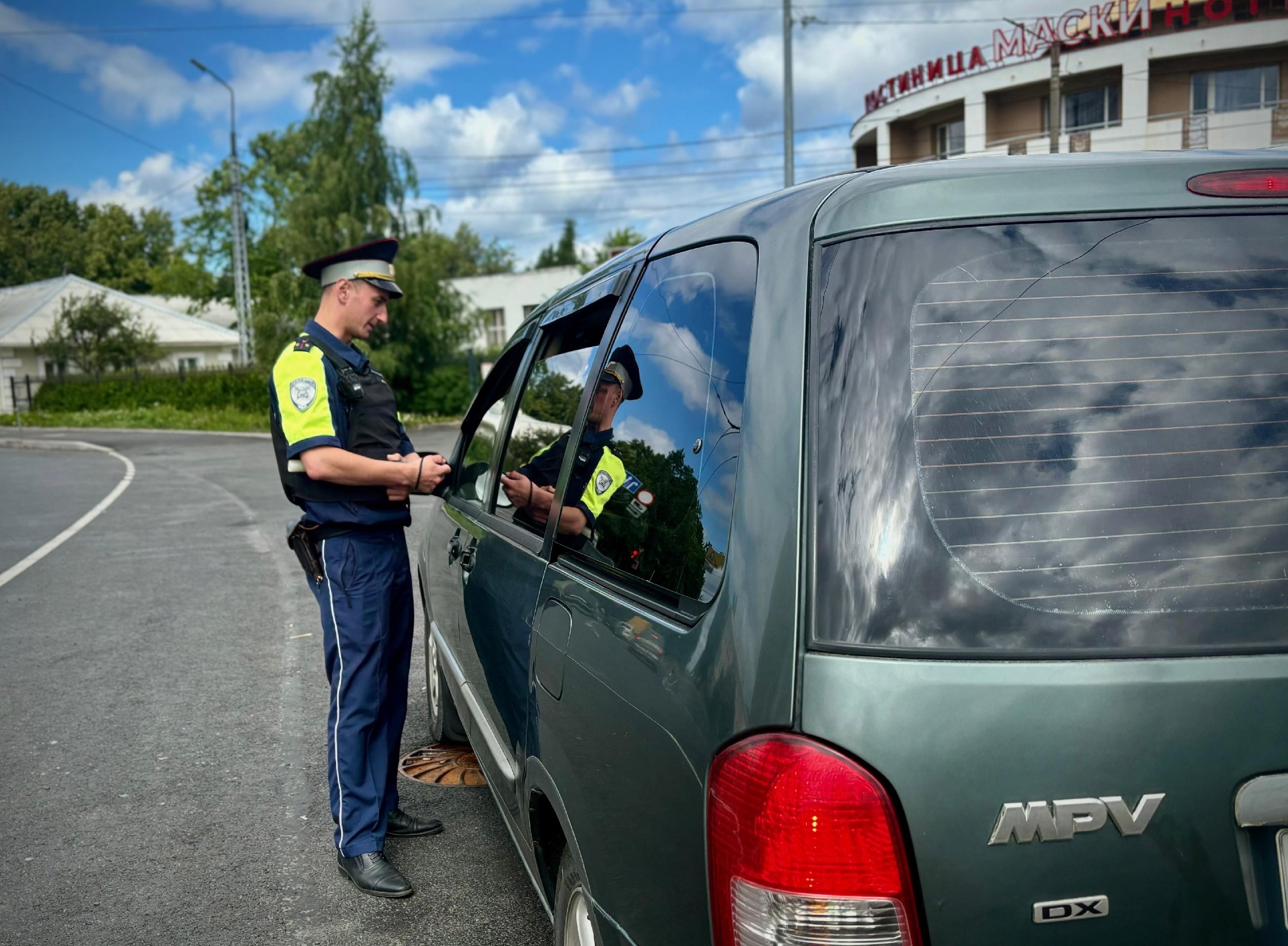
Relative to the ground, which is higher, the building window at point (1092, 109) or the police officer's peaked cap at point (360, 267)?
the building window at point (1092, 109)

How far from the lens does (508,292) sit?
6303 cm

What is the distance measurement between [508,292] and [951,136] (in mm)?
31691

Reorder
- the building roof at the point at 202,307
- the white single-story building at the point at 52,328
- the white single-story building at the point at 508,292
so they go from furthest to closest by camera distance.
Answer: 1. the building roof at the point at 202,307
2. the white single-story building at the point at 508,292
3. the white single-story building at the point at 52,328

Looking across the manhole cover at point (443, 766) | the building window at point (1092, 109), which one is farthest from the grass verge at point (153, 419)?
the manhole cover at point (443, 766)

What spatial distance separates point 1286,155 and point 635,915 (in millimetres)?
1680

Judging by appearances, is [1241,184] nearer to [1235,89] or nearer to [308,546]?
[308,546]

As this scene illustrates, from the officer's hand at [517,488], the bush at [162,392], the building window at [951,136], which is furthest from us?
the bush at [162,392]

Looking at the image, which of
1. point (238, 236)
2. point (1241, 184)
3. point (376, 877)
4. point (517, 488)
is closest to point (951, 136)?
point (238, 236)

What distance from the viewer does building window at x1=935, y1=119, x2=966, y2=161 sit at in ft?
121

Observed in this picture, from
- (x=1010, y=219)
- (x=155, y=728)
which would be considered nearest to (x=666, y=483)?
(x=1010, y=219)

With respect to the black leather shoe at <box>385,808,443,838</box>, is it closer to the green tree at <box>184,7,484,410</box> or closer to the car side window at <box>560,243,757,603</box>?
the car side window at <box>560,243,757,603</box>

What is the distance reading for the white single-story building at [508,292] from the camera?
2415 inches

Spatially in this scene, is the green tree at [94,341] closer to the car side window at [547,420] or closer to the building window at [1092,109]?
the building window at [1092,109]

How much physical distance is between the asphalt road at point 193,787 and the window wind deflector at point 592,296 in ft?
5.85
